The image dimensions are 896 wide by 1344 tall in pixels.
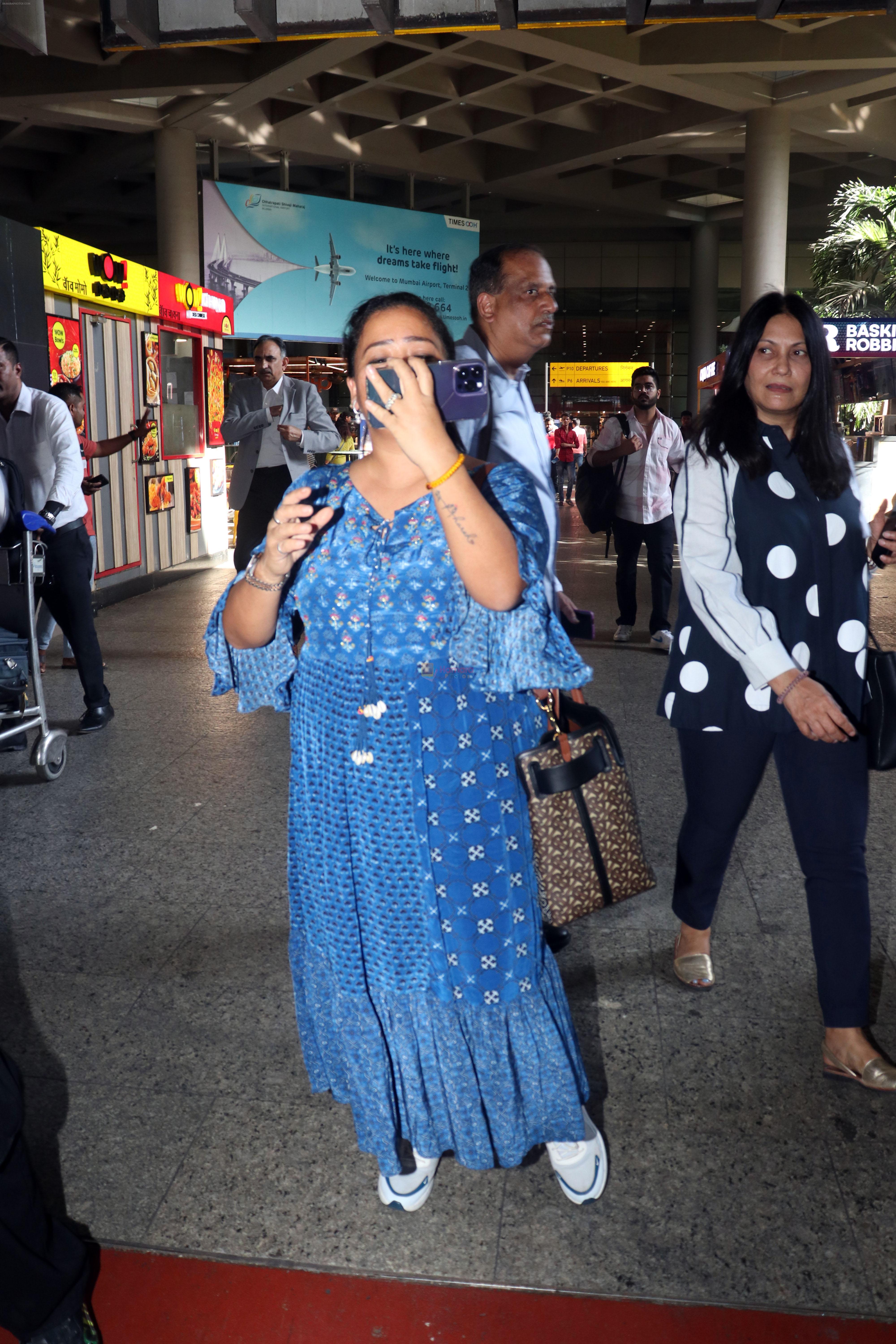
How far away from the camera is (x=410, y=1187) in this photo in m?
2.03

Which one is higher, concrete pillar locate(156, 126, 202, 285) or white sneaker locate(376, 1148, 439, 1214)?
Result: concrete pillar locate(156, 126, 202, 285)

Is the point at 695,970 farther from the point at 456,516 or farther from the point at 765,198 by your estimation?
the point at 765,198

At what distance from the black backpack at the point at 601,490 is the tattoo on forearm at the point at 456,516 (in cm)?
547

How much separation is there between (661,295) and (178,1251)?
108ft

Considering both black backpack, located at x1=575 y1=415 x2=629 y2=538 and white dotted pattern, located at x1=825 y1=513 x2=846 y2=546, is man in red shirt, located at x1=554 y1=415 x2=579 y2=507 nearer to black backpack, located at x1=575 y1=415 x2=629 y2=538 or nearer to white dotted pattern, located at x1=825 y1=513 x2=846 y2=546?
black backpack, located at x1=575 y1=415 x2=629 y2=538

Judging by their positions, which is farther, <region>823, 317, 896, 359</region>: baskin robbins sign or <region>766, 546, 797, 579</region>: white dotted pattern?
<region>823, 317, 896, 359</region>: baskin robbins sign

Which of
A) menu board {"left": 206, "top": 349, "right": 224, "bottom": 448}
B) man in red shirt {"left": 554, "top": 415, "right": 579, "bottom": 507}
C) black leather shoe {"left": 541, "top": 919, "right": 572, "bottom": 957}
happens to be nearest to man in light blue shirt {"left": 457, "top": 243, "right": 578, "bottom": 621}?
black leather shoe {"left": 541, "top": 919, "right": 572, "bottom": 957}

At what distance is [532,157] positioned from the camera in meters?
21.9

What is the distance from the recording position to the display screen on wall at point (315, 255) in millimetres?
17312

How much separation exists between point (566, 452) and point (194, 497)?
12.1 meters

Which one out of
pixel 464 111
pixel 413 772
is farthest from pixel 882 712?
pixel 464 111

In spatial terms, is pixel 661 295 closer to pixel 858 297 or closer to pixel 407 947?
pixel 858 297

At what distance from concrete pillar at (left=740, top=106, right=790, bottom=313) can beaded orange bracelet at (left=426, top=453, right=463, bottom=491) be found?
1797 centimetres

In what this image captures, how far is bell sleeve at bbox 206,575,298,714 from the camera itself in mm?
1934
